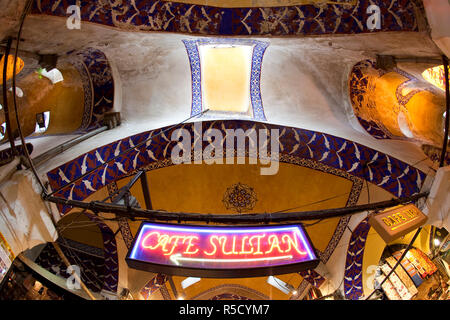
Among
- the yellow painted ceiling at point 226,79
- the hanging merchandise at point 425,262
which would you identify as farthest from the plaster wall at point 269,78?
the hanging merchandise at point 425,262

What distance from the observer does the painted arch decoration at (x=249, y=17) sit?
15.4ft

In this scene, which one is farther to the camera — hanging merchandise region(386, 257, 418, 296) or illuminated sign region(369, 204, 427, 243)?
hanging merchandise region(386, 257, 418, 296)

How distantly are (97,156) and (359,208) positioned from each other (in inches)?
155

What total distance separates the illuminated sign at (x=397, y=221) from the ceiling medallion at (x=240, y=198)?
124 inches

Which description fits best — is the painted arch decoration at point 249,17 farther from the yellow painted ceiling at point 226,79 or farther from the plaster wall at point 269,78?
the yellow painted ceiling at point 226,79

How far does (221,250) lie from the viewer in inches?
137

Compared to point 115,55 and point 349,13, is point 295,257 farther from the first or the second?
point 115,55

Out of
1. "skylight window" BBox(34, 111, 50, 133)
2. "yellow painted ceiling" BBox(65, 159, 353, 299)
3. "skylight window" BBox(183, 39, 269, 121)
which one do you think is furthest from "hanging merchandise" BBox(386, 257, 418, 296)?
"skylight window" BBox(34, 111, 50, 133)

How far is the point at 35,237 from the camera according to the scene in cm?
466

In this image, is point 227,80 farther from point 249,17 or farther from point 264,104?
point 249,17

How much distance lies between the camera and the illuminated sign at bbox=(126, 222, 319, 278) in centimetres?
324

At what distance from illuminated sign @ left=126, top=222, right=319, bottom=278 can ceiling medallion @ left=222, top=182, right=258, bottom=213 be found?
11.8ft

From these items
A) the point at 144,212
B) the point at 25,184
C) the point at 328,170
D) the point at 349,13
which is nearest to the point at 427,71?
the point at 349,13

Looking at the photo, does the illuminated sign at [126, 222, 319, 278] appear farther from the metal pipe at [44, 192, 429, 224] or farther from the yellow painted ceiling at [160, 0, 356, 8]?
Answer: the yellow painted ceiling at [160, 0, 356, 8]
